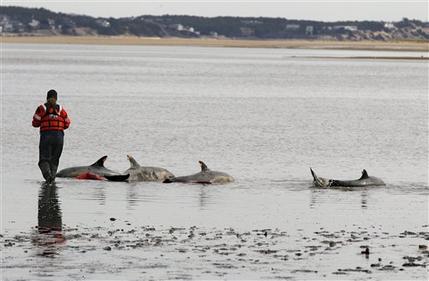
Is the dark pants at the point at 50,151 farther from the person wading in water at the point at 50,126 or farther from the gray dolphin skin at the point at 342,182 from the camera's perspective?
the gray dolphin skin at the point at 342,182

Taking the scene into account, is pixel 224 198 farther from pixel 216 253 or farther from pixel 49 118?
pixel 216 253

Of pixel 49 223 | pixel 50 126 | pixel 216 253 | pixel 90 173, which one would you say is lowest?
pixel 90 173

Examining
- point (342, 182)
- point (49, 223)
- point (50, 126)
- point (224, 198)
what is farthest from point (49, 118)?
point (342, 182)

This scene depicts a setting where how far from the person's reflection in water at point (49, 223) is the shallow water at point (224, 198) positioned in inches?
1.4

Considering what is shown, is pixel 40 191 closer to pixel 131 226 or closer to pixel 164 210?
pixel 164 210

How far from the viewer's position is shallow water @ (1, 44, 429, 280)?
14.5m

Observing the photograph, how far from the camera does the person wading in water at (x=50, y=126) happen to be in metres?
22.1

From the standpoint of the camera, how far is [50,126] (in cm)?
2219

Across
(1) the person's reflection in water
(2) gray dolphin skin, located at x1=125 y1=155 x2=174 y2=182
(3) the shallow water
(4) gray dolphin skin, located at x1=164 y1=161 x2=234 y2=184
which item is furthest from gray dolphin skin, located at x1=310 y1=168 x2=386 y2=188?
Result: (1) the person's reflection in water

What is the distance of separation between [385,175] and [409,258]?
11744mm

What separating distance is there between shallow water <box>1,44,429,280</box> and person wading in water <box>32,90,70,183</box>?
2.05 feet

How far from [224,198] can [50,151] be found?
11.8 feet

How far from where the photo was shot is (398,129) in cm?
4153

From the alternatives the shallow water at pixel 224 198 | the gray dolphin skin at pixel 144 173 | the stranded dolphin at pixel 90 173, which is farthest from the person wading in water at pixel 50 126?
the gray dolphin skin at pixel 144 173
